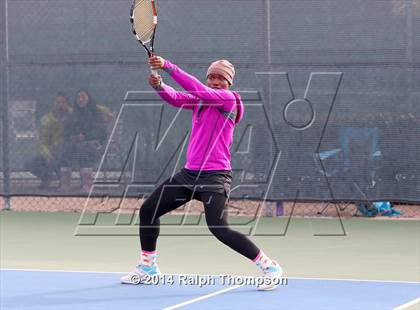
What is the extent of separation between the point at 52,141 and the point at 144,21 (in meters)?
5.14

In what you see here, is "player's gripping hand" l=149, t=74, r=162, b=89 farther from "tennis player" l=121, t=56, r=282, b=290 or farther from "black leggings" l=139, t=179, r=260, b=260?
"black leggings" l=139, t=179, r=260, b=260

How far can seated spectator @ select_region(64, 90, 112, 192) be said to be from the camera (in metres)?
12.6

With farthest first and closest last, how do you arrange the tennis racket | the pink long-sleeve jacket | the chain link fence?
the chain link fence → the tennis racket → the pink long-sleeve jacket

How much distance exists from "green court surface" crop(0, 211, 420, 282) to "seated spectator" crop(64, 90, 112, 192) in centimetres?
67

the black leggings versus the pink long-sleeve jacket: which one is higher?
the pink long-sleeve jacket

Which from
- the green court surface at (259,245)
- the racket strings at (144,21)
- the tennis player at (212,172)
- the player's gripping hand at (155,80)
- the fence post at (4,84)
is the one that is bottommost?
the green court surface at (259,245)

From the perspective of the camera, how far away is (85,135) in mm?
12695

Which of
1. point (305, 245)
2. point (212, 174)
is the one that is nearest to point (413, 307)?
point (212, 174)

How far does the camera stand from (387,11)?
1156cm

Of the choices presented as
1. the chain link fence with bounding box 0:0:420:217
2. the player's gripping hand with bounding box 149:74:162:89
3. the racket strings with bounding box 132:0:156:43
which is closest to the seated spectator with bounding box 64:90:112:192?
the chain link fence with bounding box 0:0:420:217

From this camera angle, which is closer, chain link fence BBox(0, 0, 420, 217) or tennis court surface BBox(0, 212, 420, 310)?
tennis court surface BBox(0, 212, 420, 310)

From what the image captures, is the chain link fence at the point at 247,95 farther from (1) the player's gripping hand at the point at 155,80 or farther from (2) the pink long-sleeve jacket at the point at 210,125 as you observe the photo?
(1) the player's gripping hand at the point at 155,80

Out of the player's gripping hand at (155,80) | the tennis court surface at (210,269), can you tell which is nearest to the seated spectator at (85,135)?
the tennis court surface at (210,269)

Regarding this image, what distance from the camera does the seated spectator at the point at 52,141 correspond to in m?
12.7
